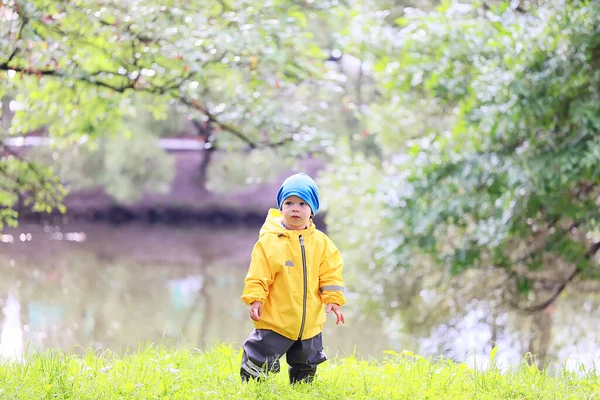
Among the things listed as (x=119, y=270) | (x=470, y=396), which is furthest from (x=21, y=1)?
(x=119, y=270)

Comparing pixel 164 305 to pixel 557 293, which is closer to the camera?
pixel 557 293

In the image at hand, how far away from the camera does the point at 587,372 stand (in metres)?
3.87

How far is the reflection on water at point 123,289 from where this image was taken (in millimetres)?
14617

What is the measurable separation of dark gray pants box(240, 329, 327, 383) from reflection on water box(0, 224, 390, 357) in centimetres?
752

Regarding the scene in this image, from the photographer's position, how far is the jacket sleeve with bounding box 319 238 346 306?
3.49 m

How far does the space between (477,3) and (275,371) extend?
18.6ft

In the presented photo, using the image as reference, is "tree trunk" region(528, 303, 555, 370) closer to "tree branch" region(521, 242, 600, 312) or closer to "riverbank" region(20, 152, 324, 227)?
"tree branch" region(521, 242, 600, 312)

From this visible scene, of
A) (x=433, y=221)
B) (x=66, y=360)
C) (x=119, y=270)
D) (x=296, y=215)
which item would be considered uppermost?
(x=296, y=215)

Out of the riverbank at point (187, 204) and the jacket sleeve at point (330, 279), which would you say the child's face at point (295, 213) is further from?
the riverbank at point (187, 204)

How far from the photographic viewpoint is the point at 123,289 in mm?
18531

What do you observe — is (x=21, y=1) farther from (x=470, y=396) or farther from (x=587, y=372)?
(x=587, y=372)

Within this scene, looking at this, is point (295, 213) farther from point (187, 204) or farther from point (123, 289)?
point (187, 204)

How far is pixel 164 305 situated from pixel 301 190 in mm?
14412

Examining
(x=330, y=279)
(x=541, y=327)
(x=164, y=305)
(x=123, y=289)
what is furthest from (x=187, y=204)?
(x=330, y=279)
